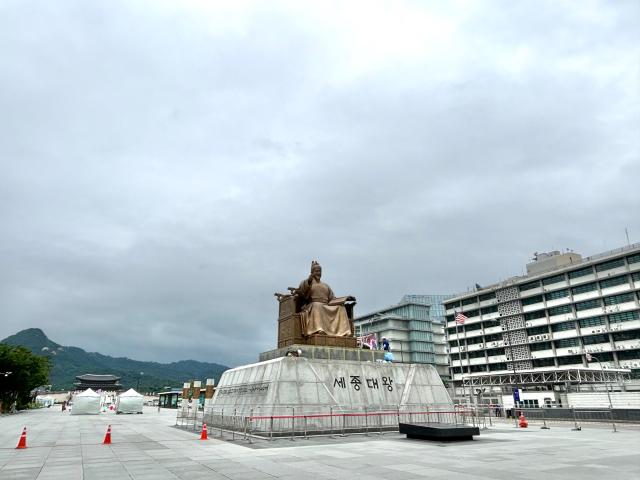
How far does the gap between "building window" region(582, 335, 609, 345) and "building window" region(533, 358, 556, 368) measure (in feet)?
19.3

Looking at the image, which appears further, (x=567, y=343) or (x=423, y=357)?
(x=423, y=357)

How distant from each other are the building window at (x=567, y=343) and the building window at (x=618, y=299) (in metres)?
6.89

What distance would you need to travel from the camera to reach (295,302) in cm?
2438

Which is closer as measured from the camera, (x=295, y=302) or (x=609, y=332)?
(x=295, y=302)

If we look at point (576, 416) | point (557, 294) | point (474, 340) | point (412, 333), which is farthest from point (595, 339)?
point (576, 416)

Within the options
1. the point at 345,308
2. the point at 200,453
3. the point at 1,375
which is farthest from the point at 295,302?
the point at 1,375

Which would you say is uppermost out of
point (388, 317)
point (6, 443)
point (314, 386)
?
point (388, 317)

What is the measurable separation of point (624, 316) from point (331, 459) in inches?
2361

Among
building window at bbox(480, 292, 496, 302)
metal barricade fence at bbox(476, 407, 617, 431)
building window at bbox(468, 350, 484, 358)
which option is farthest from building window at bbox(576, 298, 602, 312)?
metal barricade fence at bbox(476, 407, 617, 431)

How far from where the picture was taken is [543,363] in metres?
66.1

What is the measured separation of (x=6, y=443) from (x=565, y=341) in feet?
220

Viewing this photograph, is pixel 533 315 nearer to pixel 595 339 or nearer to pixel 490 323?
pixel 490 323

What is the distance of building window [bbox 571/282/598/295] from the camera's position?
201 ft

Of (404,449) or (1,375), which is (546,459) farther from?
(1,375)
